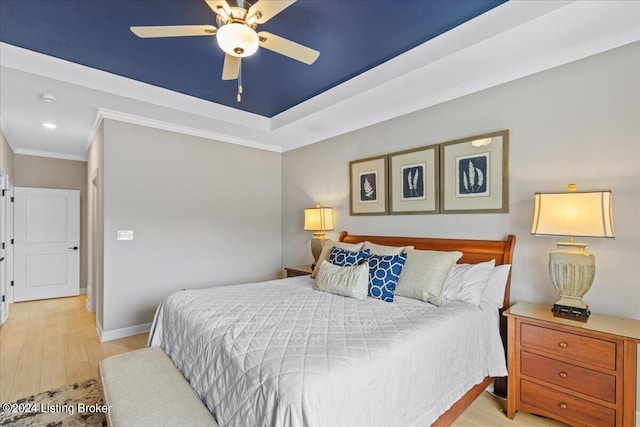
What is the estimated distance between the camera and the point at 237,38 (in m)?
1.72

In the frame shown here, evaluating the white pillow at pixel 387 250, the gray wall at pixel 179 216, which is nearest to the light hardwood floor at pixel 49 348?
the gray wall at pixel 179 216

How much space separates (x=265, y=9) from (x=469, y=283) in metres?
2.28

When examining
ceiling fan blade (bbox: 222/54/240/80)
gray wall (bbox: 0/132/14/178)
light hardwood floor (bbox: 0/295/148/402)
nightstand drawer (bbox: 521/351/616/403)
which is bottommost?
light hardwood floor (bbox: 0/295/148/402)

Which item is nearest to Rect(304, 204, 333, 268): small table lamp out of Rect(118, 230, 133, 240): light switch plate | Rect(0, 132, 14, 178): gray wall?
Rect(118, 230, 133, 240): light switch plate

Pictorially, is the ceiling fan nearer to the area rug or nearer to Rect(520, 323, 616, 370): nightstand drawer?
the area rug

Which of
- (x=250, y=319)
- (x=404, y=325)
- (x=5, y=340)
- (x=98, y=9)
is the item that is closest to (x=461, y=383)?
(x=404, y=325)

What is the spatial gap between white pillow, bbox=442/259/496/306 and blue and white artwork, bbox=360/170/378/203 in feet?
4.54

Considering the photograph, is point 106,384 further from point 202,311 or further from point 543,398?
point 543,398

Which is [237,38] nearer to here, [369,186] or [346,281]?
[346,281]

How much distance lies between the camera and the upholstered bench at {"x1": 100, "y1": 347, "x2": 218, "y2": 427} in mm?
1415

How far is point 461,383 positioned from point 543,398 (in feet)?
1.94

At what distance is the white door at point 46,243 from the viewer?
16.8ft

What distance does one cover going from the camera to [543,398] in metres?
1.97

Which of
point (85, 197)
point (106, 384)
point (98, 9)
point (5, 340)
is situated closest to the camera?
point (106, 384)
